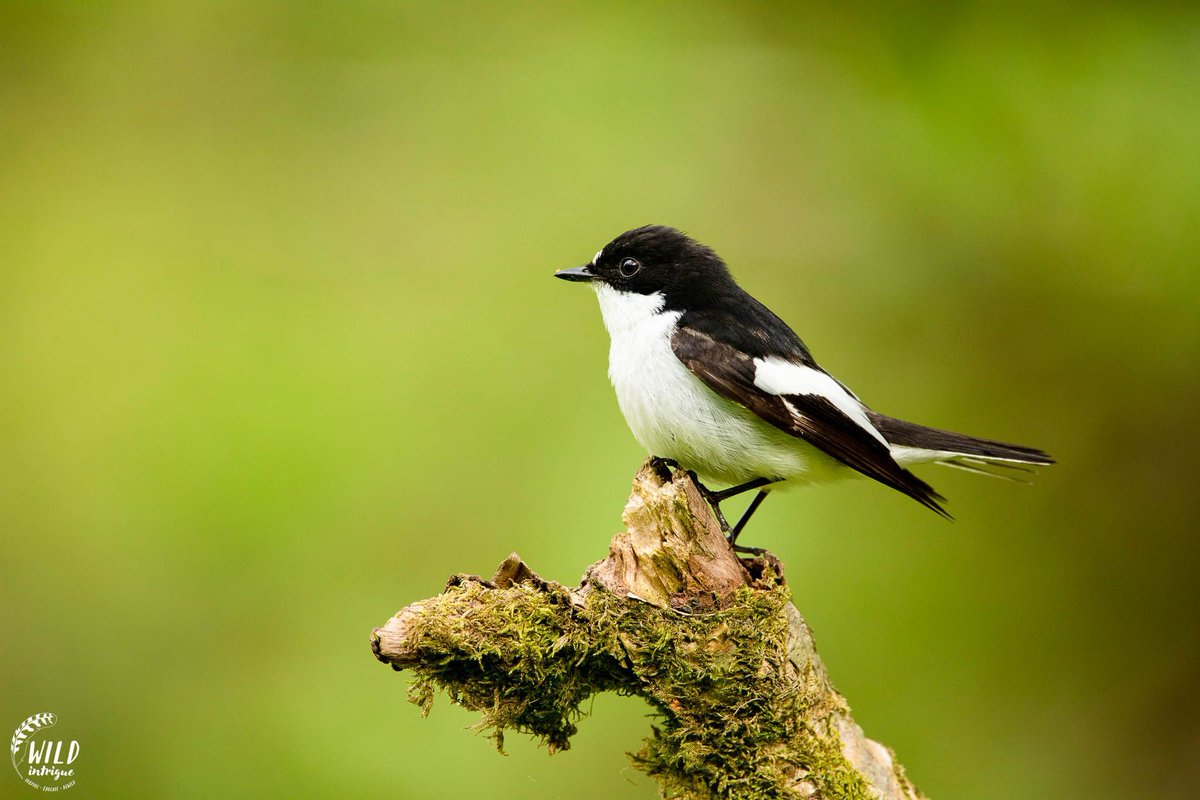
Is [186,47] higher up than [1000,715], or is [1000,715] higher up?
[186,47]

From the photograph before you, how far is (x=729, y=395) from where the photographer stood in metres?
3.19

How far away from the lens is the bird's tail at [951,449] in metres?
3.70

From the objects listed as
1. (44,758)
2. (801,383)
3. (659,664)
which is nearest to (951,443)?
(801,383)

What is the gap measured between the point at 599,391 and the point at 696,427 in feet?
4.91

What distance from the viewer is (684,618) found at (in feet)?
8.21

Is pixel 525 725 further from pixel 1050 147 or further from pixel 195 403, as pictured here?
pixel 1050 147

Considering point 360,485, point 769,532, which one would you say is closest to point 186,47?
point 360,485

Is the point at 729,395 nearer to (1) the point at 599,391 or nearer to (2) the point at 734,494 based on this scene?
(2) the point at 734,494

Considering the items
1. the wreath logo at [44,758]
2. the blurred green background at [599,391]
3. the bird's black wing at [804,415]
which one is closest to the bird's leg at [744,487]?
the bird's black wing at [804,415]

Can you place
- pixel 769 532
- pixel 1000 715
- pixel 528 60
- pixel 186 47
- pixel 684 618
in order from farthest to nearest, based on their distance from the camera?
pixel 186 47 < pixel 528 60 < pixel 1000 715 < pixel 769 532 < pixel 684 618

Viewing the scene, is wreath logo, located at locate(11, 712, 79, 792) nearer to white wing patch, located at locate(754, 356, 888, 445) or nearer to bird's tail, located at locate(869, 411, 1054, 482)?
white wing patch, located at locate(754, 356, 888, 445)

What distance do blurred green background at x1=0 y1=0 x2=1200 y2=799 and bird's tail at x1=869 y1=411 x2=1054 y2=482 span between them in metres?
0.74

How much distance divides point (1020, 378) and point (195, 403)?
12.2 ft

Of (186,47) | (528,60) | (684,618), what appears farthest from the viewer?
(186,47)
